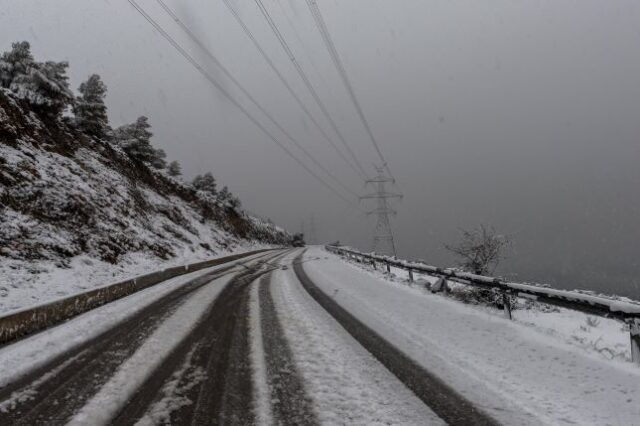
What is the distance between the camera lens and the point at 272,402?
4059 millimetres

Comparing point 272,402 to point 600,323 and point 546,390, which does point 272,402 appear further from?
point 600,323

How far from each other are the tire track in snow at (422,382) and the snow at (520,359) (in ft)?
0.48

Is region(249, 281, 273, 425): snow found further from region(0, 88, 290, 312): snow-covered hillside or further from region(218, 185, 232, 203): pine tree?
region(218, 185, 232, 203): pine tree

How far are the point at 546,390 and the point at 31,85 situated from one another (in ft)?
84.6

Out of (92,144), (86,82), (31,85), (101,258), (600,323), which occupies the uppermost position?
(86,82)

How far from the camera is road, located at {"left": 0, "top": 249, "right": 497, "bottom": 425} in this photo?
382cm

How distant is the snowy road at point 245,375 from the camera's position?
3.82 meters

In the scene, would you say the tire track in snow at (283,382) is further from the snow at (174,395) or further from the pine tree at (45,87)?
the pine tree at (45,87)

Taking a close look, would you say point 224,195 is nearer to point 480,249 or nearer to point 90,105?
point 90,105

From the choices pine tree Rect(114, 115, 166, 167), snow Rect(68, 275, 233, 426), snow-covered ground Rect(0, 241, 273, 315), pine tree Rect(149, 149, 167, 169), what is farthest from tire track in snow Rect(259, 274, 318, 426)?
pine tree Rect(149, 149, 167, 169)

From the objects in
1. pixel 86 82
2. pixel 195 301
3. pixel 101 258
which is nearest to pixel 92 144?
pixel 86 82

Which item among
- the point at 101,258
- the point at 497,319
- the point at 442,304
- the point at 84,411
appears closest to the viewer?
the point at 84,411

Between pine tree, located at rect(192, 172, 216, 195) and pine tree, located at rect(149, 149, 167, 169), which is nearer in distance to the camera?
pine tree, located at rect(149, 149, 167, 169)

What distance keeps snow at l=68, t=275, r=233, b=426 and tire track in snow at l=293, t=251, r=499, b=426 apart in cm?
269
